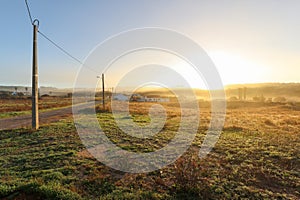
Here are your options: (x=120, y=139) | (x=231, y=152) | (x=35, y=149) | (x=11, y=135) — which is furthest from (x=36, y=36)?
(x=231, y=152)

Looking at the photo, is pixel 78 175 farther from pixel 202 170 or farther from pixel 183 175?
pixel 202 170

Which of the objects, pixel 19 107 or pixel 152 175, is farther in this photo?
pixel 19 107

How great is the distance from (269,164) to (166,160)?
3.36m

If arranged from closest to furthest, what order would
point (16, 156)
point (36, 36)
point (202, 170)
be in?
point (202, 170) → point (16, 156) → point (36, 36)

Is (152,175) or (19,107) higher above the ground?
(19,107)

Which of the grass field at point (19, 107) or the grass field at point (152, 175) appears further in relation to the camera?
the grass field at point (19, 107)

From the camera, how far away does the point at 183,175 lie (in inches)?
186

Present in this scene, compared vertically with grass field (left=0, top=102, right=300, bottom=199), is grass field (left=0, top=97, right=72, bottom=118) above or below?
above

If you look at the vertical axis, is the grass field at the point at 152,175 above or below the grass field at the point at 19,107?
below

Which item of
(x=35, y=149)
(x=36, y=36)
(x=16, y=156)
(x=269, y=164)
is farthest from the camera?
(x=36, y=36)

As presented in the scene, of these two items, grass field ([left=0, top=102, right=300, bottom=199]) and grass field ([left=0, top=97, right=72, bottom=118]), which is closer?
grass field ([left=0, top=102, right=300, bottom=199])

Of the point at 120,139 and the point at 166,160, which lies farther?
the point at 120,139

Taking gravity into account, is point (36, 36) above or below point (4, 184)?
above

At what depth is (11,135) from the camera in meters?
10.2
